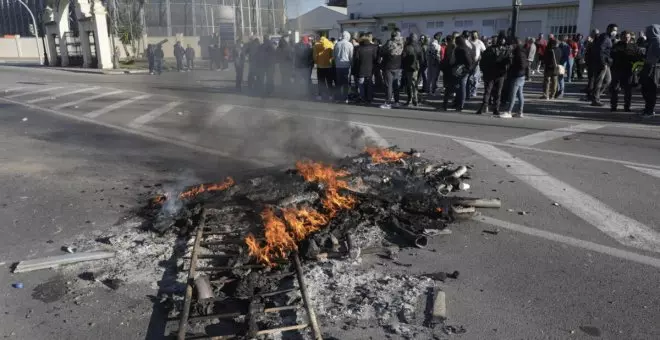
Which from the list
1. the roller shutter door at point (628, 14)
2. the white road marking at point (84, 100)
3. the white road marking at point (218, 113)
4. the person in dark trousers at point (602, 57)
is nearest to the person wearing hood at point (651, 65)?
the person in dark trousers at point (602, 57)

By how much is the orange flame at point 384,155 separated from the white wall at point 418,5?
86.5ft

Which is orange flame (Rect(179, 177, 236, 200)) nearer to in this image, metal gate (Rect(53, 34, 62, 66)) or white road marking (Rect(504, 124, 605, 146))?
white road marking (Rect(504, 124, 605, 146))

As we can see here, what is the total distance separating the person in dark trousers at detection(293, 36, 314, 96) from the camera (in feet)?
49.1

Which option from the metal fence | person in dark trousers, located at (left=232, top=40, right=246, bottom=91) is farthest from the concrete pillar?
the metal fence

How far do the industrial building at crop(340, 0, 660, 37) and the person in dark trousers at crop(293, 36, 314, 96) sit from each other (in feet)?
61.8

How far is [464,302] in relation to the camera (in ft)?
11.5

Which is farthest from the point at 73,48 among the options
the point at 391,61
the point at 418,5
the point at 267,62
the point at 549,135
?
the point at 549,135

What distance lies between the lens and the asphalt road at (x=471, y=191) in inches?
134

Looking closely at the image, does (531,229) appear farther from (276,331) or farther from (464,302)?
(276,331)

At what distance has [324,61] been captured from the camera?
14.2 m

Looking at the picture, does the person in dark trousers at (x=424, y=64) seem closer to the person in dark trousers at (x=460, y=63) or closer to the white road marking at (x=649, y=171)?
the person in dark trousers at (x=460, y=63)

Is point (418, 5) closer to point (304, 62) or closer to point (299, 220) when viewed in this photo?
point (304, 62)

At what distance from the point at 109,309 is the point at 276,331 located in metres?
1.29

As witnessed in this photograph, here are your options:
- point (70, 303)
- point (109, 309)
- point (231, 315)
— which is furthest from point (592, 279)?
point (70, 303)
